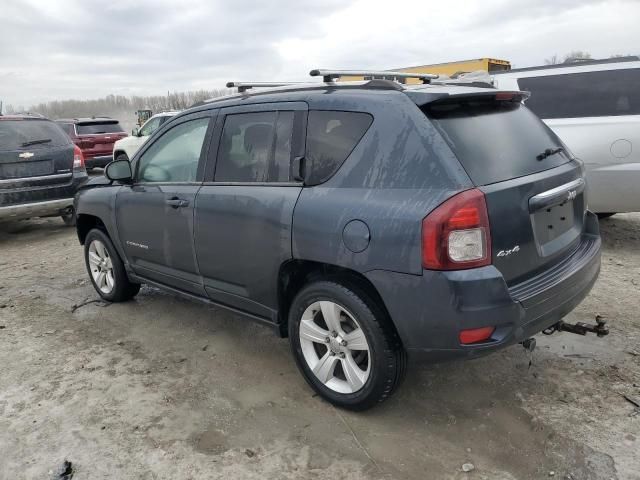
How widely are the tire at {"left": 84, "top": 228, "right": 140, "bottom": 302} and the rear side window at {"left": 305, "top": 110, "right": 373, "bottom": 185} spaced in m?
2.45

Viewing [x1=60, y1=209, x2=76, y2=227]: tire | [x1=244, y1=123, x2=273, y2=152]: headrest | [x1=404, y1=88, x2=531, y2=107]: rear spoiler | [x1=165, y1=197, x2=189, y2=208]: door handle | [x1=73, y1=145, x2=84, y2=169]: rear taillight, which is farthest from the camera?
[x1=60, y1=209, x2=76, y2=227]: tire

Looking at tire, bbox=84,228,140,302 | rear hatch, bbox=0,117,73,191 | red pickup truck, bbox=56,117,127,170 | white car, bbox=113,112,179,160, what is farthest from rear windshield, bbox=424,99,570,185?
red pickup truck, bbox=56,117,127,170

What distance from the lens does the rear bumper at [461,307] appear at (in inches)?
95.0

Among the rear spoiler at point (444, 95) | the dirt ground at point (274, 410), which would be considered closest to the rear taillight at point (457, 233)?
the rear spoiler at point (444, 95)

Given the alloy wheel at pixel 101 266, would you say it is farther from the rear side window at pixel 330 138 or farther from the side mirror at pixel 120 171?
the rear side window at pixel 330 138

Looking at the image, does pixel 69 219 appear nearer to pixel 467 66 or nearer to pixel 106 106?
pixel 467 66

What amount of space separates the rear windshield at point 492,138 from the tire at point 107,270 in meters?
3.17

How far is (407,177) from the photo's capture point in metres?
2.54

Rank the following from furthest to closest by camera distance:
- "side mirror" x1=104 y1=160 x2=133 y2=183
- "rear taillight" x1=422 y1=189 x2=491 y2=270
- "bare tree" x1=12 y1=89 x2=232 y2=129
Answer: "bare tree" x1=12 y1=89 x2=232 y2=129 → "side mirror" x1=104 y1=160 x2=133 y2=183 → "rear taillight" x1=422 y1=189 x2=491 y2=270

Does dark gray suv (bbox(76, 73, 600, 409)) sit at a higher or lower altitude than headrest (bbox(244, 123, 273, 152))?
lower

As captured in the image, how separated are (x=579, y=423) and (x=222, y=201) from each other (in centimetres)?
237

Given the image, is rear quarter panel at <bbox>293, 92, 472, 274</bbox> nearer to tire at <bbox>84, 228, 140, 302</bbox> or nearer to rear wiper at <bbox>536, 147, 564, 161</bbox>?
rear wiper at <bbox>536, 147, 564, 161</bbox>

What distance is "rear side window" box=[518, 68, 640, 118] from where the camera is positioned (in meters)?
5.35

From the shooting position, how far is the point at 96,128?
1548cm
